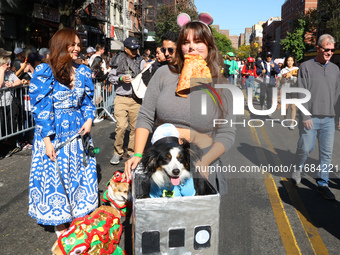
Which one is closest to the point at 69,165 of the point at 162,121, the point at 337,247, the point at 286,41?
the point at 162,121

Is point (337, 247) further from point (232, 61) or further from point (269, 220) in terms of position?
point (232, 61)

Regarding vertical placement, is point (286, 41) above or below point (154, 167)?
above

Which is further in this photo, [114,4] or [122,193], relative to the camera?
[114,4]

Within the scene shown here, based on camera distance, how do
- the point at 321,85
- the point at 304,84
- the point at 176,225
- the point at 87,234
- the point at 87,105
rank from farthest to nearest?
the point at 304,84, the point at 321,85, the point at 87,105, the point at 87,234, the point at 176,225

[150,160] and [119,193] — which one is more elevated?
[150,160]

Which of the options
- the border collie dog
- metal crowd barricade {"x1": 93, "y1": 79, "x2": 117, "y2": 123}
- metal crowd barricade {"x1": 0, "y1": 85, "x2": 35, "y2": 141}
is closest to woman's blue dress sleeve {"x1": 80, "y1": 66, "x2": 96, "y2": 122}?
the border collie dog

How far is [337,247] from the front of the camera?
363 centimetres

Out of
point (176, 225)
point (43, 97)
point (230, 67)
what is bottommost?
point (176, 225)

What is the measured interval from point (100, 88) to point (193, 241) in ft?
30.4

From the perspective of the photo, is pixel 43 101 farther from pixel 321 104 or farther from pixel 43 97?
pixel 321 104

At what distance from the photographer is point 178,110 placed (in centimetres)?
232

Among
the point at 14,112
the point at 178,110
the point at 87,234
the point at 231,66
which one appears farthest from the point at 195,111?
the point at 231,66

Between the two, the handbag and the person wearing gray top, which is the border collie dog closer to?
the person wearing gray top

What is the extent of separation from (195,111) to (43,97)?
1.74 metres
